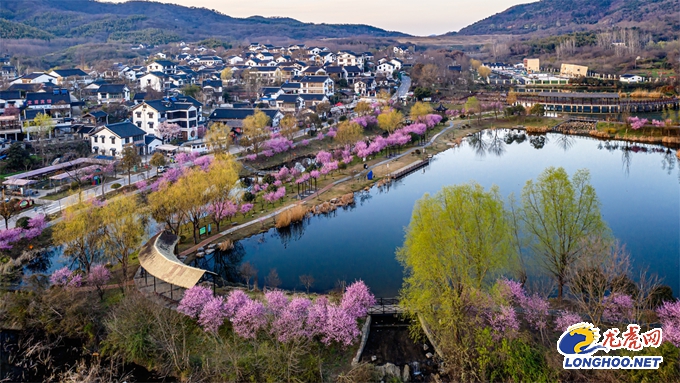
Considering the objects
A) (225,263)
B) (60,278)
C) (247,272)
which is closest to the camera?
(60,278)

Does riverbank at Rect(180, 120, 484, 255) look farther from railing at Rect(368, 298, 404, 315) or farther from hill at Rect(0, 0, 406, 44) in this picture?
hill at Rect(0, 0, 406, 44)

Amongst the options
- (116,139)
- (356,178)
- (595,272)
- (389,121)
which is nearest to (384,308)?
(595,272)

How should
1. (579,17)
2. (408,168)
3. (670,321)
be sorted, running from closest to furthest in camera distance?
(670,321)
(408,168)
(579,17)

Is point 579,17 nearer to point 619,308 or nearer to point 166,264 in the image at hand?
point 619,308

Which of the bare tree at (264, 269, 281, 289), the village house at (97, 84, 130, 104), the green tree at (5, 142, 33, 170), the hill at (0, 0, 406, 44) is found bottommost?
the bare tree at (264, 269, 281, 289)

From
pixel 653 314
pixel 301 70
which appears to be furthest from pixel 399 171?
pixel 301 70

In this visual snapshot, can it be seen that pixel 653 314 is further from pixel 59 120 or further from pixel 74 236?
pixel 59 120

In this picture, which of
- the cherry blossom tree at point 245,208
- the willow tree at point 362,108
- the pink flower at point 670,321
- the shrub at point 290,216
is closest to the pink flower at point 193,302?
the shrub at point 290,216

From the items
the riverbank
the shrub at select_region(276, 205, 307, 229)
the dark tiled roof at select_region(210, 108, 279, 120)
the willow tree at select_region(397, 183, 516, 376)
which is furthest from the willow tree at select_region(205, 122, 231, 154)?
the willow tree at select_region(397, 183, 516, 376)
